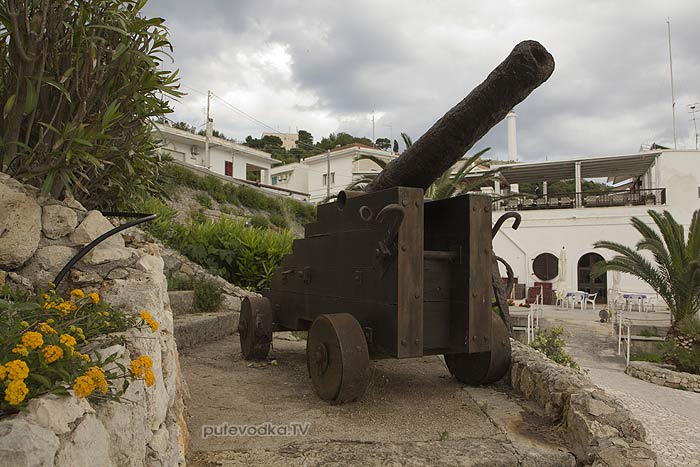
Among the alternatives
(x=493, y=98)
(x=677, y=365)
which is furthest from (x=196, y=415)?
(x=677, y=365)

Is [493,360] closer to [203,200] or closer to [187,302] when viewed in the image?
[187,302]

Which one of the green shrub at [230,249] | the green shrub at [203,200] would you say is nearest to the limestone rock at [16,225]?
the green shrub at [230,249]

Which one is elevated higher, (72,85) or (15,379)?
(72,85)

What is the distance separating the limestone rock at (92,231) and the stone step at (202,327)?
2.69m

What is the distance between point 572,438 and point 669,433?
5704 millimetres

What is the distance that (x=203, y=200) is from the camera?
18.5m

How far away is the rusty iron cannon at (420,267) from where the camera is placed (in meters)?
3.36

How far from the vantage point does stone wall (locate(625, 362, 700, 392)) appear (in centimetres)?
1120

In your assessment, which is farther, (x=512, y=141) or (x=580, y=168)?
(x=512, y=141)

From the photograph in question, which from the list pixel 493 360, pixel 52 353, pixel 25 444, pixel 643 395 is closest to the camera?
pixel 25 444

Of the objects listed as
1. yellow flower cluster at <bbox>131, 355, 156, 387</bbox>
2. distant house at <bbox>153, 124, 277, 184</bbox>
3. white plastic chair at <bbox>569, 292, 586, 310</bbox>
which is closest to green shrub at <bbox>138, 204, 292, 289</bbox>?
yellow flower cluster at <bbox>131, 355, 156, 387</bbox>

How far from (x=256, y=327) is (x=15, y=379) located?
140 inches

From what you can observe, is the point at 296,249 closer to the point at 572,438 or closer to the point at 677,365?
the point at 572,438

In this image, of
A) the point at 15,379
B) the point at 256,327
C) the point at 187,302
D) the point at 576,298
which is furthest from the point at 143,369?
the point at 576,298
